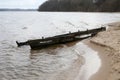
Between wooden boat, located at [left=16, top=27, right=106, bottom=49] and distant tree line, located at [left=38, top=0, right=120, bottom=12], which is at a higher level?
wooden boat, located at [left=16, top=27, right=106, bottom=49]

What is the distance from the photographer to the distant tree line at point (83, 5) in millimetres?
111250

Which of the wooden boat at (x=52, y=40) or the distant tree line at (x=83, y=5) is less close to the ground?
the wooden boat at (x=52, y=40)

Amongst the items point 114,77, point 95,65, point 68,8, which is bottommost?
point 68,8

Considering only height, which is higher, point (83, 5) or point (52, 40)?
point (52, 40)

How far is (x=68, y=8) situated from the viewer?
159 metres

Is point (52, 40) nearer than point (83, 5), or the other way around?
point (52, 40)

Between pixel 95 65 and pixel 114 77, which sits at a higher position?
pixel 114 77

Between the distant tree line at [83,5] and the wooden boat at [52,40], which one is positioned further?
the distant tree line at [83,5]

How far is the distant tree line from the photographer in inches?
4380

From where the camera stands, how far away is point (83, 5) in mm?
145750

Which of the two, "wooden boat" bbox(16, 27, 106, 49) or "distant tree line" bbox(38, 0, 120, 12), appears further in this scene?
"distant tree line" bbox(38, 0, 120, 12)

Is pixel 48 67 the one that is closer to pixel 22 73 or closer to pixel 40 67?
pixel 40 67

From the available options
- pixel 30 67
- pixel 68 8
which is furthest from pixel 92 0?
pixel 30 67

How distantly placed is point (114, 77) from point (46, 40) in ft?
45.8
